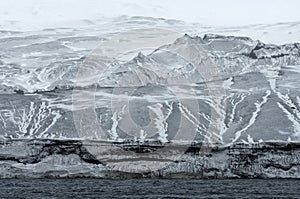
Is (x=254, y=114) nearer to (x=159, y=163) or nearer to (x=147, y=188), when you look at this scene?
(x=159, y=163)

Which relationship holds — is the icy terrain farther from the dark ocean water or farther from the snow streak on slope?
the dark ocean water

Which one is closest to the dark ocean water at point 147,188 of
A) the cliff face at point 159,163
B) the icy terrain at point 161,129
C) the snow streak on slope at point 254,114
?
the cliff face at point 159,163

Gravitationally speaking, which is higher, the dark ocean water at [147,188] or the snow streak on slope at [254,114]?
the snow streak on slope at [254,114]

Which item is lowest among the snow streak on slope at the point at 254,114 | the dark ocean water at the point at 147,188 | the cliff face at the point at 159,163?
the dark ocean water at the point at 147,188

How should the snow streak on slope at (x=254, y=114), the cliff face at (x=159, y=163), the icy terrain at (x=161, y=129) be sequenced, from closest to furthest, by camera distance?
the cliff face at (x=159, y=163) → the icy terrain at (x=161, y=129) → the snow streak on slope at (x=254, y=114)

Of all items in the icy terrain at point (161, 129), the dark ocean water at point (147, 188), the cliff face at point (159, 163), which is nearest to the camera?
the dark ocean water at point (147, 188)

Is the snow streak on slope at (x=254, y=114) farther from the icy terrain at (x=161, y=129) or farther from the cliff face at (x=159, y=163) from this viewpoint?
the cliff face at (x=159, y=163)
